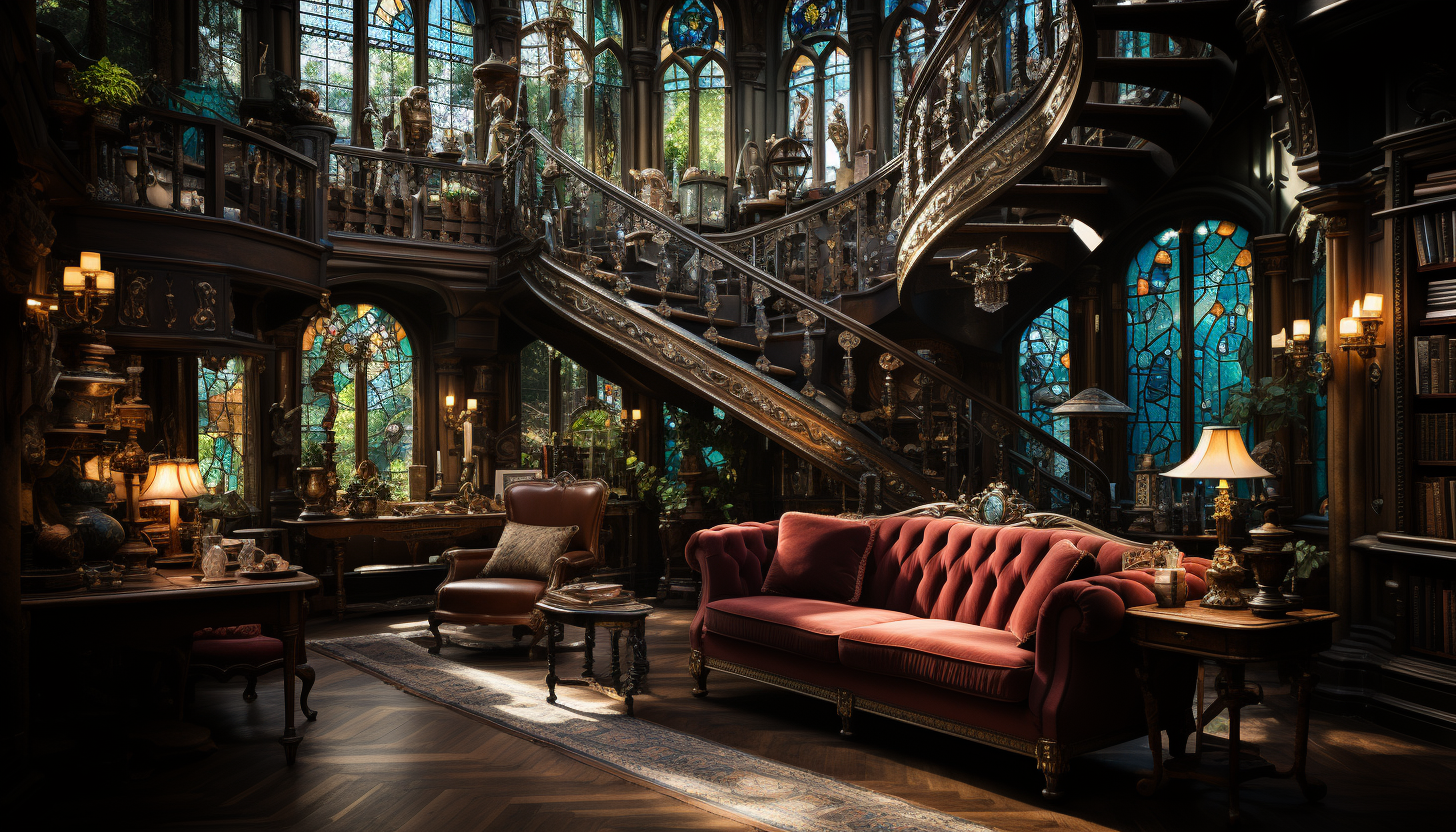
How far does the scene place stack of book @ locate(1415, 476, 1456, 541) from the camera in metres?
4.95

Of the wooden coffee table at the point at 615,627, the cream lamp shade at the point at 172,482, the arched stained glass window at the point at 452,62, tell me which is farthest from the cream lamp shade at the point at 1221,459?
the arched stained glass window at the point at 452,62

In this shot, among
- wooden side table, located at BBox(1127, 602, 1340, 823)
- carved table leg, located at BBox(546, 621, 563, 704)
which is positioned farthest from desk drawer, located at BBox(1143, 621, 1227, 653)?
carved table leg, located at BBox(546, 621, 563, 704)

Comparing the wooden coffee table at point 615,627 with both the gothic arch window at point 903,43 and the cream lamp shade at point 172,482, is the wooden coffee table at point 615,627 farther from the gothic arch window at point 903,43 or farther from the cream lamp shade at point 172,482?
Answer: the gothic arch window at point 903,43

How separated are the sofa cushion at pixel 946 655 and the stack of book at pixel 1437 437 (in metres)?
2.33

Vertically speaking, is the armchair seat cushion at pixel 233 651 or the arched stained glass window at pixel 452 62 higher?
the arched stained glass window at pixel 452 62

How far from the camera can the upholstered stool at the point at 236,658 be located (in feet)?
16.5

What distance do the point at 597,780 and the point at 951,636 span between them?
1.61 meters

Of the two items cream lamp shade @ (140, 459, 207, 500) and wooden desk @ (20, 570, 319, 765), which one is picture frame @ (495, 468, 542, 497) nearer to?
cream lamp shade @ (140, 459, 207, 500)

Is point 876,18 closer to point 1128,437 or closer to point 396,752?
point 1128,437

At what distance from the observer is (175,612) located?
430cm

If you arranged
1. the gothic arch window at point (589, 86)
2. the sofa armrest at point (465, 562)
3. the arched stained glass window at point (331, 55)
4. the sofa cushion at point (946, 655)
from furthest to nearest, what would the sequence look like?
the gothic arch window at point (589, 86) → the arched stained glass window at point (331, 55) → the sofa armrest at point (465, 562) → the sofa cushion at point (946, 655)

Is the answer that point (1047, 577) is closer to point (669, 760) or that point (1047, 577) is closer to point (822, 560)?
point (822, 560)

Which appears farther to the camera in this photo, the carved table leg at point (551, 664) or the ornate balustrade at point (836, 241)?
the ornate balustrade at point (836, 241)

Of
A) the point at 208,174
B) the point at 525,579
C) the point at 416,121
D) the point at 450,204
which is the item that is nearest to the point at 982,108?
the point at 525,579
